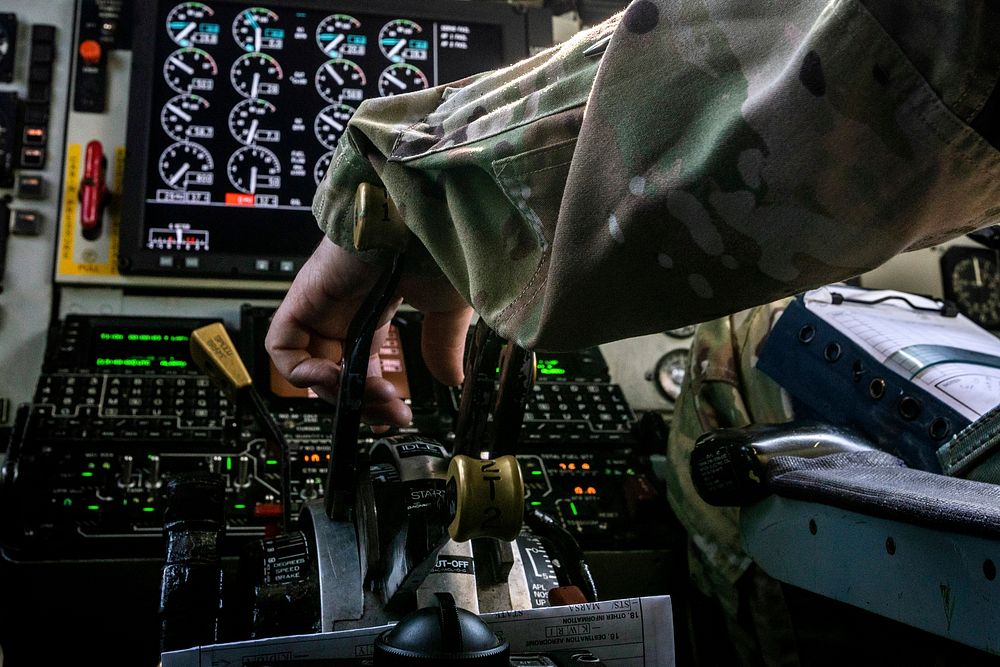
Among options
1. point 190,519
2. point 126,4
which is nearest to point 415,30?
point 126,4

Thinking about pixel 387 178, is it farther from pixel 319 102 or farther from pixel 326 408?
pixel 319 102

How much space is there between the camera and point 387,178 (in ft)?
2.34

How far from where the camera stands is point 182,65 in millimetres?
2074

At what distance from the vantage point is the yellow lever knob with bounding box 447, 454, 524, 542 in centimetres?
62

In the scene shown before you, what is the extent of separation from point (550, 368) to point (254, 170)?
0.83 meters

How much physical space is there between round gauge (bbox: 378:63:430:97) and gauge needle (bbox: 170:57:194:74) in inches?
17.3

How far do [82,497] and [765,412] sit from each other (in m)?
1.15

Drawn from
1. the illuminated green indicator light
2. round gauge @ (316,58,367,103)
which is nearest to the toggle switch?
round gauge @ (316,58,367,103)

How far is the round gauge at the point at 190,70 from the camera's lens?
2.06 meters

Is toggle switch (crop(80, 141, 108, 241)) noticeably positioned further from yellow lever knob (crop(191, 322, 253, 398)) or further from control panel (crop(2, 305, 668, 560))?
yellow lever knob (crop(191, 322, 253, 398))

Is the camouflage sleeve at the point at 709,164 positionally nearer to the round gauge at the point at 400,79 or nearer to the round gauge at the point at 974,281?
the round gauge at the point at 400,79

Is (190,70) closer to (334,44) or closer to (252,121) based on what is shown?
(252,121)

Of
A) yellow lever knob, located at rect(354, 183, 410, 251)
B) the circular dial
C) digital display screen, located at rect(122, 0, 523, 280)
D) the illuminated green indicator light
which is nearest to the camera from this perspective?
yellow lever knob, located at rect(354, 183, 410, 251)

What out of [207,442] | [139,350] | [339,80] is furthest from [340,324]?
[339,80]
